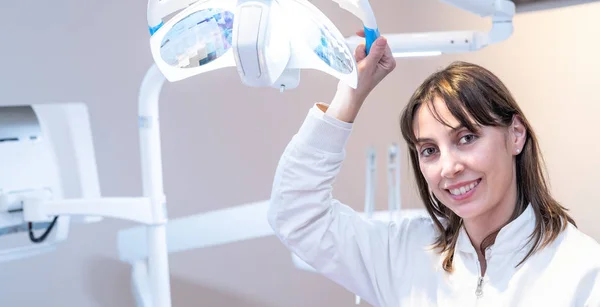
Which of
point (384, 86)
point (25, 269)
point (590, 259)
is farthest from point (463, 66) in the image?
point (384, 86)

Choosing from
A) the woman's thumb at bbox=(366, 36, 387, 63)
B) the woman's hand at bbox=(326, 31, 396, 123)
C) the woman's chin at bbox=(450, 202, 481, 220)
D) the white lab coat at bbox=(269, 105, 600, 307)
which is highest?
the woman's thumb at bbox=(366, 36, 387, 63)

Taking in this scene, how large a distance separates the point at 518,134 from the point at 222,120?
1404 mm

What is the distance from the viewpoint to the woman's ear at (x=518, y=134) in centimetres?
135

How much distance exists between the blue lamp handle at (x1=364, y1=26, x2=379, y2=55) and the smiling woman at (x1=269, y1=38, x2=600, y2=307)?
0.02 metres

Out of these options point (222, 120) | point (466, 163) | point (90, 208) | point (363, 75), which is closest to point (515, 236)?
point (466, 163)

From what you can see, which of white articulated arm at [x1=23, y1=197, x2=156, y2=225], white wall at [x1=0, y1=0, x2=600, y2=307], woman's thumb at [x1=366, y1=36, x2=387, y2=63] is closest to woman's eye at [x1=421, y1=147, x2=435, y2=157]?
woman's thumb at [x1=366, y1=36, x2=387, y2=63]

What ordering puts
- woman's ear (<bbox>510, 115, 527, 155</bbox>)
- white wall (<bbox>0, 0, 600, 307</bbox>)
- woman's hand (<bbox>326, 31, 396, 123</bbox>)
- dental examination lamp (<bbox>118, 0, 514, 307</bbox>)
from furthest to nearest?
white wall (<bbox>0, 0, 600, 307</bbox>) < woman's ear (<bbox>510, 115, 527, 155</bbox>) < woman's hand (<bbox>326, 31, 396, 123</bbox>) < dental examination lamp (<bbox>118, 0, 514, 307</bbox>)

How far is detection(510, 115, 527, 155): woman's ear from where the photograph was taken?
4.43ft

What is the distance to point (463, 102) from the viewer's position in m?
1.30

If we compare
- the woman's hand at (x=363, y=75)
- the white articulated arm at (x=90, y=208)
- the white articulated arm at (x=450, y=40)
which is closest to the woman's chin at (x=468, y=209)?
the woman's hand at (x=363, y=75)

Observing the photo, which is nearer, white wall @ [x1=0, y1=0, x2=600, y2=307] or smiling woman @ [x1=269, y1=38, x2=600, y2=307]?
smiling woman @ [x1=269, y1=38, x2=600, y2=307]

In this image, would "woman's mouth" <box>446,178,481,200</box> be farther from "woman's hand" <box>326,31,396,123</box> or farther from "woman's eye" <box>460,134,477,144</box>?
"woman's hand" <box>326,31,396,123</box>

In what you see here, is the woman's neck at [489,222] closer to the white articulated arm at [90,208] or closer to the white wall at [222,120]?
the white articulated arm at [90,208]

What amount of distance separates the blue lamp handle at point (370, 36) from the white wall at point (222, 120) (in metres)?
1.28
